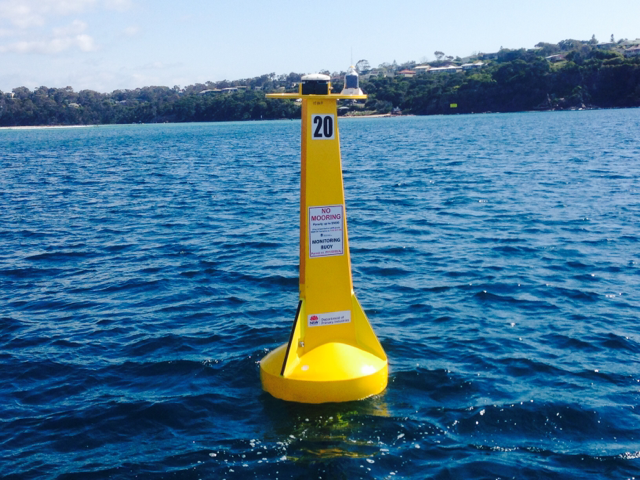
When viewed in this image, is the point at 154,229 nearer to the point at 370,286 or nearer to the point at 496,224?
the point at 370,286

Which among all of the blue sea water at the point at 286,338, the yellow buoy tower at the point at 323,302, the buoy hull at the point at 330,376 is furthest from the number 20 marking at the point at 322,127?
the blue sea water at the point at 286,338

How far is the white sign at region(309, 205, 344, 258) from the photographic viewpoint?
7.30 metres

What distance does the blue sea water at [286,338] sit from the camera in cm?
636

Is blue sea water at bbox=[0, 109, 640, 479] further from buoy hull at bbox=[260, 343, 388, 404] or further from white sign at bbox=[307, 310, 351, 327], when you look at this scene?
white sign at bbox=[307, 310, 351, 327]

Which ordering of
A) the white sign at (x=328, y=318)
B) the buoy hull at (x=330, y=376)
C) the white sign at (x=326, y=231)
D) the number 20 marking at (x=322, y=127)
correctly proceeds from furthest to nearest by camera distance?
1. the white sign at (x=328, y=318)
2. the white sign at (x=326, y=231)
3. the number 20 marking at (x=322, y=127)
4. the buoy hull at (x=330, y=376)

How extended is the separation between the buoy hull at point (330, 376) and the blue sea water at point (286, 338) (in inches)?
5.9

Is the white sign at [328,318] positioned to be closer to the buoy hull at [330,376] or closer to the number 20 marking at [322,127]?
the buoy hull at [330,376]

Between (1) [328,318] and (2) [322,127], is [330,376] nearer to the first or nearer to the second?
(1) [328,318]

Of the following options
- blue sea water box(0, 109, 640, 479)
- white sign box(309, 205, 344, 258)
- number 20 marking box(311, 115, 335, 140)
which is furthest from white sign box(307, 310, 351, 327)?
number 20 marking box(311, 115, 335, 140)

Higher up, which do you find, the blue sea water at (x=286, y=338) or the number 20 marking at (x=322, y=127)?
the number 20 marking at (x=322, y=127)

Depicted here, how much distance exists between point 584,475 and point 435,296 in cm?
547

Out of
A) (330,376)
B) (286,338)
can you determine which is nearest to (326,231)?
(330,376)

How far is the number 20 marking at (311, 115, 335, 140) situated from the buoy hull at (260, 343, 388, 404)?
2.46 metres

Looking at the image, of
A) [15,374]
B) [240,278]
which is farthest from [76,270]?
[15,374]
